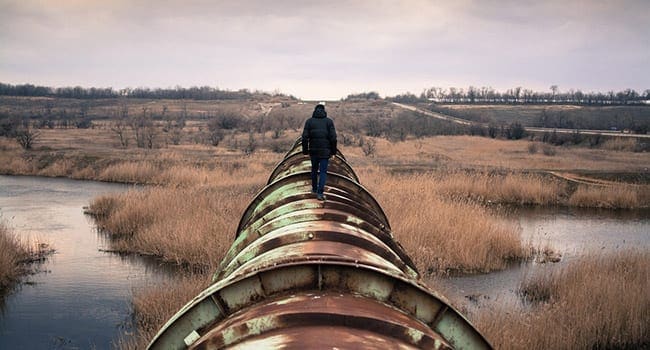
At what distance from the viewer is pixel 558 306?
8.10 meters

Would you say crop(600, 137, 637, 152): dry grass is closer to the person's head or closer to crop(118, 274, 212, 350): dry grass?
crop(118, 274, 212, 350): dry grass

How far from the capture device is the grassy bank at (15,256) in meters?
10.5

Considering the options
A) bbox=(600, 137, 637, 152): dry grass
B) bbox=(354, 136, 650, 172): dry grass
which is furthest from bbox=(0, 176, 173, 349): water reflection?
bbox=(600, 137, 637, 152): dry grass

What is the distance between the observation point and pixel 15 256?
11391 millimetres

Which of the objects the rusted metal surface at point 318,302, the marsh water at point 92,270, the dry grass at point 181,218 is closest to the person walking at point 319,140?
the rusted metal surface at point 318,302

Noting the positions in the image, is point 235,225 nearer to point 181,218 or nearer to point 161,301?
point 181,218

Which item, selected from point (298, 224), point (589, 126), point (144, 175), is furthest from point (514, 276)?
point (589, 126)

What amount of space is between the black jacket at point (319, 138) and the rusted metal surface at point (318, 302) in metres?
1.95

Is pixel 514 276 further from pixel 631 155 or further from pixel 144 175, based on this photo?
pixel 631 155

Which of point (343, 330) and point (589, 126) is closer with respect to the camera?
point (343, 330)

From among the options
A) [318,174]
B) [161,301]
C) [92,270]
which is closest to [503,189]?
[92,270]

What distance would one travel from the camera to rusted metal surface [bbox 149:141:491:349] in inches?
72.1

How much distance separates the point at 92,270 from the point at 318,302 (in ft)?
35.2

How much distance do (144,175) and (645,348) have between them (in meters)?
19.0
